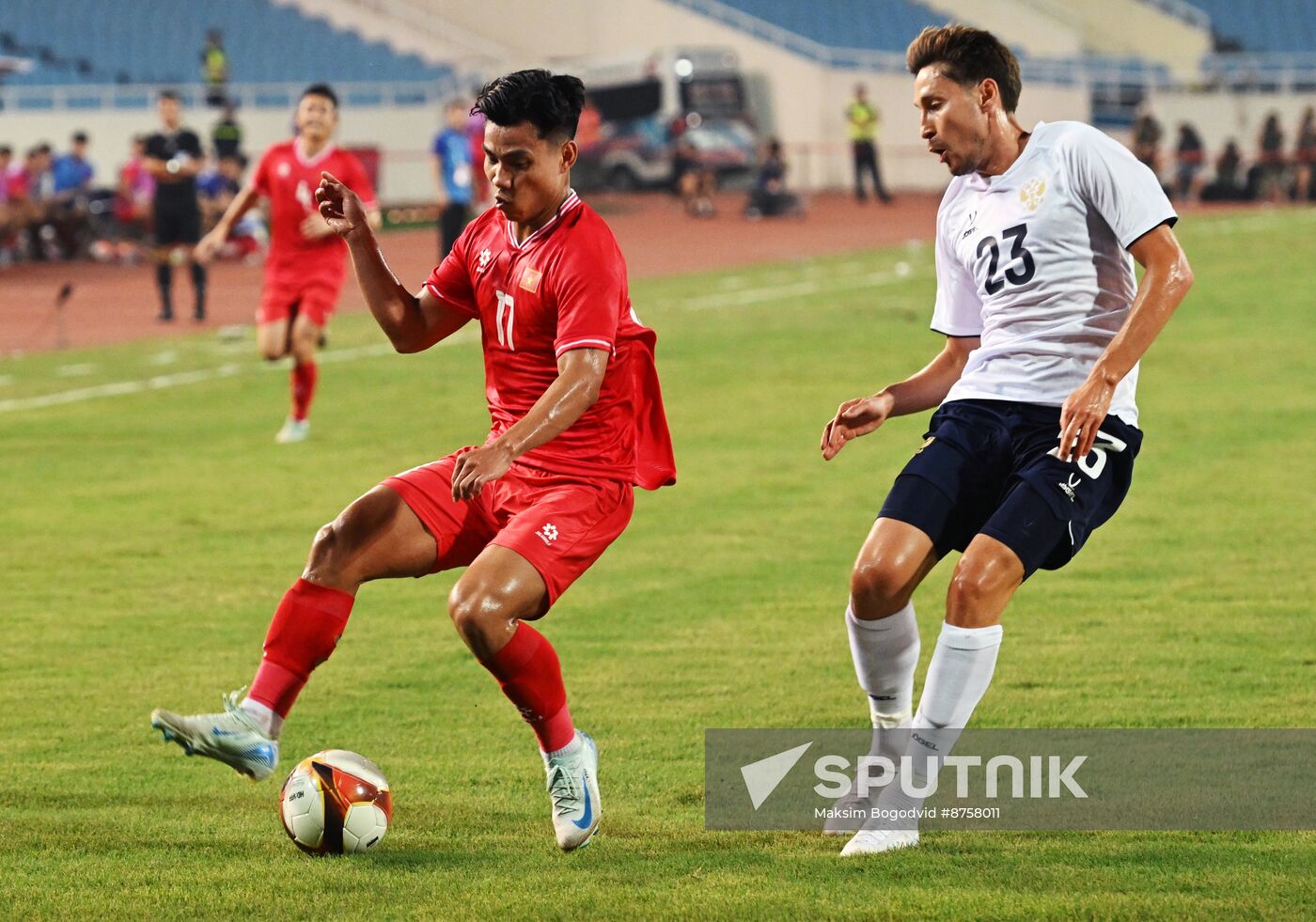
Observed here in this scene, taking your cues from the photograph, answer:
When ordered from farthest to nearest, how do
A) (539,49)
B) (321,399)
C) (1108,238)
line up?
(539,49)
(321,399)
(1108,238)

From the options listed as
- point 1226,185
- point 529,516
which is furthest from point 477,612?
point 1226,185

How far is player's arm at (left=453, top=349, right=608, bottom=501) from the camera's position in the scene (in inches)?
180

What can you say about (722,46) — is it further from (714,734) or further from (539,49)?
(714,734)

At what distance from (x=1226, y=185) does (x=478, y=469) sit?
36.7 metres

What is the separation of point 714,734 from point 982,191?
1969 mm

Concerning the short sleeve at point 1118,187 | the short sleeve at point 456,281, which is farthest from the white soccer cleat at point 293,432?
the short sleeve at point 1118,187

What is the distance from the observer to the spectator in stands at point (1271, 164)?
38469 millimetres

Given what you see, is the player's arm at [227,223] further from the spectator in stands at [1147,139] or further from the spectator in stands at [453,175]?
the spectator in stands at [1147,139]

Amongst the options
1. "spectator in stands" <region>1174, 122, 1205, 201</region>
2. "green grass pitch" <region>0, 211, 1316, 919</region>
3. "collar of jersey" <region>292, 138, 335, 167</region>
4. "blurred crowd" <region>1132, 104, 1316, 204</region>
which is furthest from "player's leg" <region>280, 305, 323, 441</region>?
"spectator in stands" <region>1174, 122, 1205, 201</region>

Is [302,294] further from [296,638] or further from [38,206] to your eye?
[38,206]

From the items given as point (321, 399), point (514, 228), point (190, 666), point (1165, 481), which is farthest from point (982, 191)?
point (321, 399)

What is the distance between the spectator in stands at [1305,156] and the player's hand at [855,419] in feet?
117

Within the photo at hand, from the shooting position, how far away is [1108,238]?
5.11 metres

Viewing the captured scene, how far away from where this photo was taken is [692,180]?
35.9 meters
